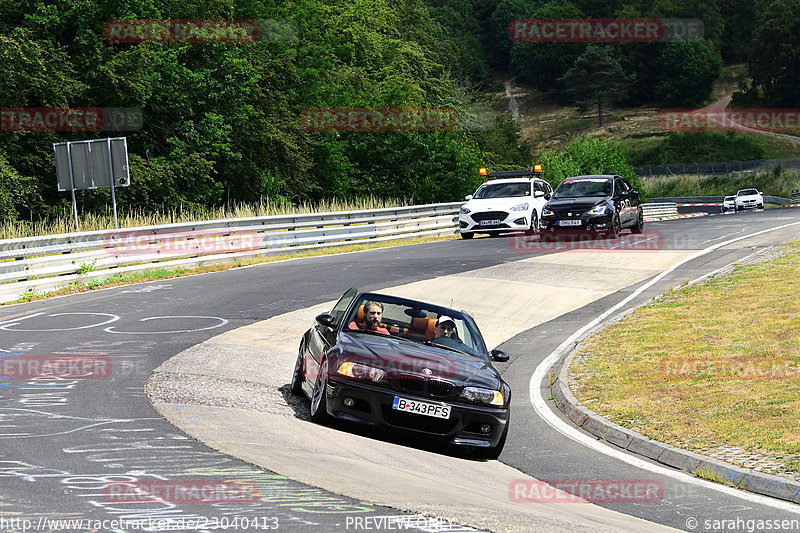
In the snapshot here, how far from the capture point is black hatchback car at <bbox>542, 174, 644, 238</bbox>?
27312 mm

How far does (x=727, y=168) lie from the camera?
293ft

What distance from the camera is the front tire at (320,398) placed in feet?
28.6

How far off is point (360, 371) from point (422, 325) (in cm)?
138

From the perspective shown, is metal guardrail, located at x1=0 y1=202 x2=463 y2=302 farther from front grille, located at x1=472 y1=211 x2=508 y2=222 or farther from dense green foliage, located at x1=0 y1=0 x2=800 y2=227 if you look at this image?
dense green foliage, located at x1=0 y1=0 x2=800 y2=227

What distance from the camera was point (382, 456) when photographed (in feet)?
26.0

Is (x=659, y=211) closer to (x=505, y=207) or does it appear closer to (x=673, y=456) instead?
(x=505, y=207)

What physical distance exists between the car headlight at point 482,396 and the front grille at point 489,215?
22.4 m

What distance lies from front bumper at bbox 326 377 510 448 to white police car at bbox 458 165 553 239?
2262 cm

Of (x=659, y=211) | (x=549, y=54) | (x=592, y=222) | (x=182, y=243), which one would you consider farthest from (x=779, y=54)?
(x=182, y=243)

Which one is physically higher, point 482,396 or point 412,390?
point 412,390

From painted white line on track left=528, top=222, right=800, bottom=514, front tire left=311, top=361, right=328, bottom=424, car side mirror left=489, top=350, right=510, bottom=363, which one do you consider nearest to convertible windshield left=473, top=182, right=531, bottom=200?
painted white line on track left=528, top=222, right=800, bottom=514

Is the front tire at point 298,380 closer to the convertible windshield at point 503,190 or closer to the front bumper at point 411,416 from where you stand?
the front bumper at point 411,416

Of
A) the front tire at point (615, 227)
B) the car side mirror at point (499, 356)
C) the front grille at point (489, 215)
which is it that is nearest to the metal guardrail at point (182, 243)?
the front grille at point (489, 215)

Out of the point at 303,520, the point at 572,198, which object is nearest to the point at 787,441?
the point at 303,520
